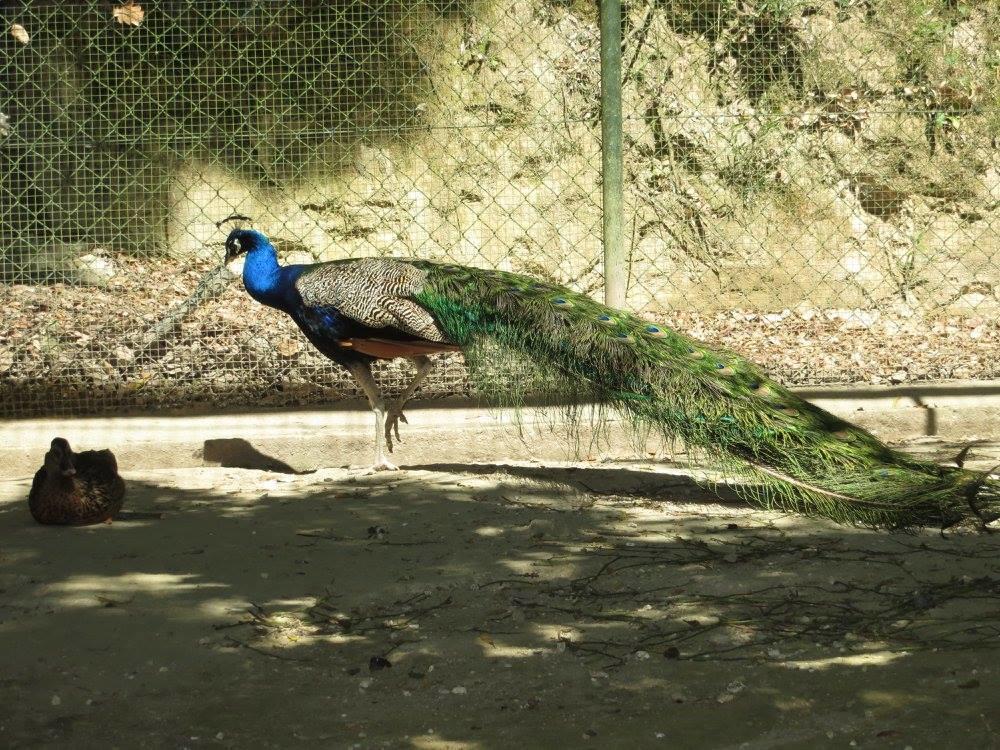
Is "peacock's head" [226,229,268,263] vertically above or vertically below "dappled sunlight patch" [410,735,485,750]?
above

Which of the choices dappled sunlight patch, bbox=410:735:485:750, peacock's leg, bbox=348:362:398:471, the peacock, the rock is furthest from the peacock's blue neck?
dappled sunlight patch, bbox=410:735:485:750

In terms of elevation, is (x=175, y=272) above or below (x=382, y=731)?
above

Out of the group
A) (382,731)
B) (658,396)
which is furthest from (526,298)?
(382,731)

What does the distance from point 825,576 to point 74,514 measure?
3.08 meters

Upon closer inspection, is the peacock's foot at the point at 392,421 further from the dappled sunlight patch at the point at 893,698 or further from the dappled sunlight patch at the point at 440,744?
the dappled sunlight patch at the point at 893,698

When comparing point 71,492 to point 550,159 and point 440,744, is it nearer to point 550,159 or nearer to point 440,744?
point 440,744

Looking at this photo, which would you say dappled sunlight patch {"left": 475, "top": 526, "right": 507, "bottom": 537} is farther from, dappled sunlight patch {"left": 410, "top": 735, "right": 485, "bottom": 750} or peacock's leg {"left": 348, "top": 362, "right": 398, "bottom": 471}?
dappled sunlight patch {"left": 410, "top": 735, "right": 485, "bottom": 750}

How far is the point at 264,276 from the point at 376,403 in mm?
906

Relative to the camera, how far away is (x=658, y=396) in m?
5.14

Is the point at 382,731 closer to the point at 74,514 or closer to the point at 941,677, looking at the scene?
the point at 941,677

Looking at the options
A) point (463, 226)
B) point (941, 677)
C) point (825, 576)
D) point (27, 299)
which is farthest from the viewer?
point (463, 226)

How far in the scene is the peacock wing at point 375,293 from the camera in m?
5.79

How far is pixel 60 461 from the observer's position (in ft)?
16.7

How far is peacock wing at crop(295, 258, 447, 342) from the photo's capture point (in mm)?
5785
